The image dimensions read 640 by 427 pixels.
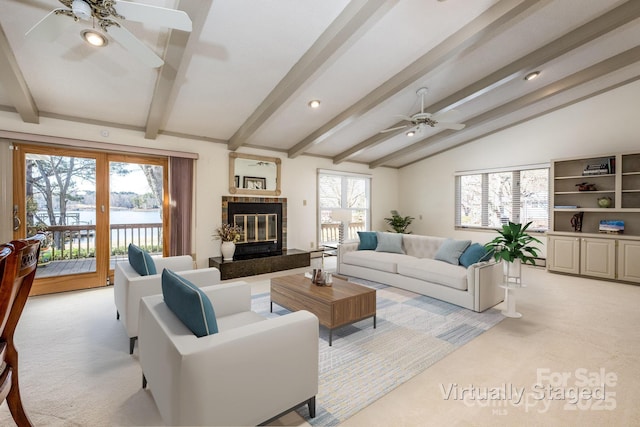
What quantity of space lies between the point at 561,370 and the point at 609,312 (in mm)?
Answer: 1915

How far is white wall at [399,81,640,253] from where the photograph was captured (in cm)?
484

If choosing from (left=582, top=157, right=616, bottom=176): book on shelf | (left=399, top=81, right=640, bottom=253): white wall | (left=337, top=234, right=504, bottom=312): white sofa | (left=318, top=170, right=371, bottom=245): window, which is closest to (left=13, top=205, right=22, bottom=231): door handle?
(left=337, top=234, right=504, bottom=312): white sofa

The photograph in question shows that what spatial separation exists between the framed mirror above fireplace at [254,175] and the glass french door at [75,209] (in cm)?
141

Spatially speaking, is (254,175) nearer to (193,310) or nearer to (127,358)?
(127,358)

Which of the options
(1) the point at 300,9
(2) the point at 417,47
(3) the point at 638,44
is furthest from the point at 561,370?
(3) the point at 638,44

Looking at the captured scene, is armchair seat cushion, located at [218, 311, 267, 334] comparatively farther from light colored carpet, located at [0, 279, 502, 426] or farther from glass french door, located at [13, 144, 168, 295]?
glass french door, located at [13, 144, 168, 295]

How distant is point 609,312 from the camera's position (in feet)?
10.9

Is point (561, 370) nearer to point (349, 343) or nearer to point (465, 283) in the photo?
point (465, 283)

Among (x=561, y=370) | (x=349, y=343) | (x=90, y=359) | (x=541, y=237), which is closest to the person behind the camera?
(x=561, y=370)

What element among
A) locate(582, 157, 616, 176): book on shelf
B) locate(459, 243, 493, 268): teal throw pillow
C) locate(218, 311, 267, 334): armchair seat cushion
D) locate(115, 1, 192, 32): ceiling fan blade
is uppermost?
locate(115, 1, 192, 32): ceiling fan blade

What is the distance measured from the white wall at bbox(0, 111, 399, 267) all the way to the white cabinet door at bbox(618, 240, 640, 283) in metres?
4.73

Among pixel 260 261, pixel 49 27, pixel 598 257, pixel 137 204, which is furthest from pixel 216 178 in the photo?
pixel 598 257

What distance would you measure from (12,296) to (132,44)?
6.50 feet

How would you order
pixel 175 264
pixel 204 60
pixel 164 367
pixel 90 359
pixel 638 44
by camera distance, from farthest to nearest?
pixel 638 44 → pixel 175 264 → pixel 204 60 → pixel 90 359 → pixel 164 367
